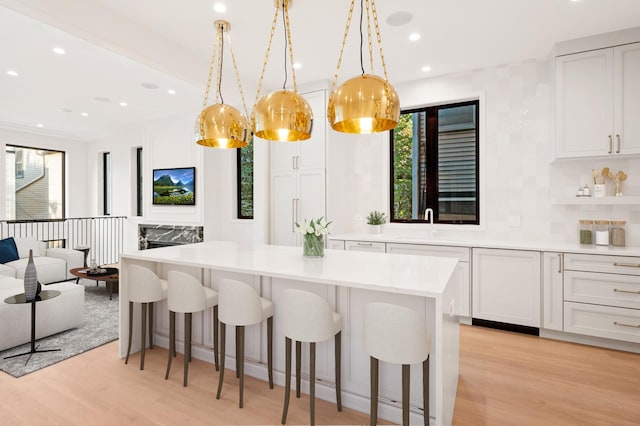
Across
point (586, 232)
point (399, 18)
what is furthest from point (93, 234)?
point (586, 232)

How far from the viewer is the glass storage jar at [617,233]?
133 inches

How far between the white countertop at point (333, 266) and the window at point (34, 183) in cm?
638

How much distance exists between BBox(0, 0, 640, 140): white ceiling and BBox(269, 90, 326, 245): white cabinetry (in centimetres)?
72

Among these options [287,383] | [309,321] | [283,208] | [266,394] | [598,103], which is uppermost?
[598,103]

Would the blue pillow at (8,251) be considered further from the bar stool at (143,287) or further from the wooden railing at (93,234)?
the bar stool at (143,287)

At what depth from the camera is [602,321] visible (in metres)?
3.12

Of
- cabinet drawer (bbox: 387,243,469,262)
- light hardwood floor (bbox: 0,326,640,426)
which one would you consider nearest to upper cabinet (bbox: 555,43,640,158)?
cabinet drawer (bbox: 387,243,469,262)

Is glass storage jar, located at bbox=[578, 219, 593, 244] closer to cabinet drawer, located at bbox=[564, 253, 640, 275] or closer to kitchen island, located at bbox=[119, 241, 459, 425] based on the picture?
cabinet drawer, located at bbox=[564, 253, 640, 275]

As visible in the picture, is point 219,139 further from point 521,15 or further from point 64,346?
point 521,15

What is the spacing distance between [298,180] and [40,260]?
169 inches

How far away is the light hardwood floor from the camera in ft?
6.95

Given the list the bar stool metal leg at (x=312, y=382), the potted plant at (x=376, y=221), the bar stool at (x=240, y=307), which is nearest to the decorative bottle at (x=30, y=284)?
the bar stool at (x=240, y=307)

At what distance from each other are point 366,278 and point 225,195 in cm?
464

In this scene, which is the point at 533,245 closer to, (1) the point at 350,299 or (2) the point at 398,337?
(1) the point at 350,299
